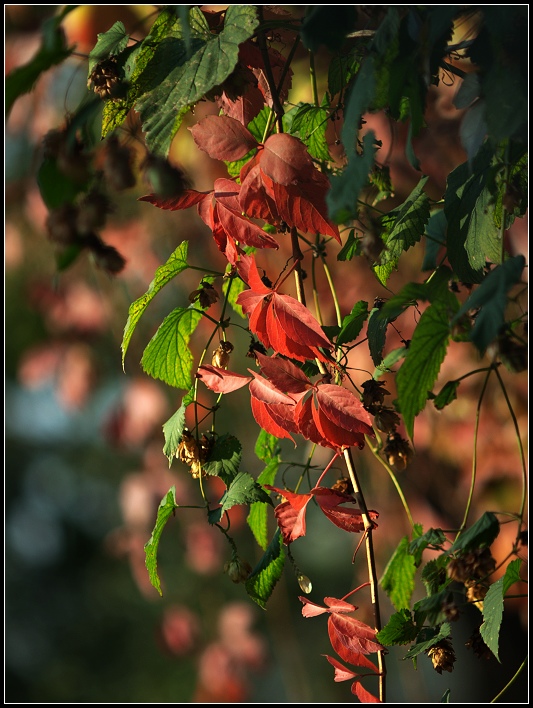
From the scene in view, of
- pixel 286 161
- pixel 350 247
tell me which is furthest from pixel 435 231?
pixel 286 161

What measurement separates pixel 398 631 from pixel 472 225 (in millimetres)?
258

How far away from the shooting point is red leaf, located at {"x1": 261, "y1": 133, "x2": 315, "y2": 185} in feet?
1.51

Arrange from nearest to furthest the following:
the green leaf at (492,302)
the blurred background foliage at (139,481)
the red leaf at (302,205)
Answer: the green leaf at (492,302)
the red leaf at (302,205)
the blurred background foliage at (139,481)

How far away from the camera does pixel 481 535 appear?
0.46 metres

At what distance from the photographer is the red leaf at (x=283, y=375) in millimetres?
497

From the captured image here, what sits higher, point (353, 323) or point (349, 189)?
point (349, 189)

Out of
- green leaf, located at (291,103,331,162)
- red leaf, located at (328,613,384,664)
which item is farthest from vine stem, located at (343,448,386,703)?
green leaf, located at (291,103,331,162)

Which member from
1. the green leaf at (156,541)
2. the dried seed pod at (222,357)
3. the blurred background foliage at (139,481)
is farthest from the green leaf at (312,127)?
the green leaf at (156,541)

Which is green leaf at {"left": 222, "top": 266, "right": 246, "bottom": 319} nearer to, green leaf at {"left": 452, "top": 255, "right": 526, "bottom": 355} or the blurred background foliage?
the blurred background foliage

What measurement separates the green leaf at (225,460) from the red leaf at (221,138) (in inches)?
7.5

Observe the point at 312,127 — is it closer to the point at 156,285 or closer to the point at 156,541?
the point at 156,285

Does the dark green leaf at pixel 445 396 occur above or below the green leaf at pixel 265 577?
above

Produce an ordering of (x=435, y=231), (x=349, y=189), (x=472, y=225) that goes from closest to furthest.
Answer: (x=349, y=189)
(x=472, y=225)
(x=435, y=231)

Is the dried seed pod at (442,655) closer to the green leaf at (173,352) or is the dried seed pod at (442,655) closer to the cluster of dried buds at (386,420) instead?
the cluster of dried buds at (386,420)
